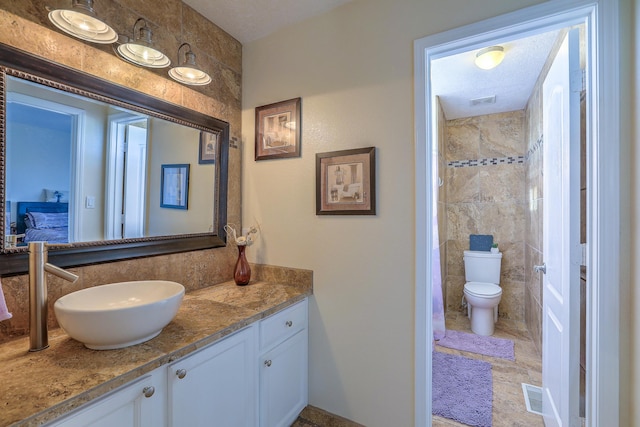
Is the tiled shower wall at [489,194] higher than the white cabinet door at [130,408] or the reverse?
higher

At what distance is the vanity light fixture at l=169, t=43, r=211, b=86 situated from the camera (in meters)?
1.37

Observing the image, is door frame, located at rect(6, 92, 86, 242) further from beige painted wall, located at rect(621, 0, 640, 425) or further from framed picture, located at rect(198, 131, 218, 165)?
beige painted wall, located at rect(621, 0, 640, 425)

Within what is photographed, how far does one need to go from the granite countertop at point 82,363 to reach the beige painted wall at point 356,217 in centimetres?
51

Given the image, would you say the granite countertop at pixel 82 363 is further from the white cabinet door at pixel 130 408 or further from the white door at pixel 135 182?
the white door at pixel 135 182

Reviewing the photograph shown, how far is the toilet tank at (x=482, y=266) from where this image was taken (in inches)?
124

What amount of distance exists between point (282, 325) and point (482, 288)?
2398 millimetres

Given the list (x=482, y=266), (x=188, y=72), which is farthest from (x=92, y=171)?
(x=482, y=266)

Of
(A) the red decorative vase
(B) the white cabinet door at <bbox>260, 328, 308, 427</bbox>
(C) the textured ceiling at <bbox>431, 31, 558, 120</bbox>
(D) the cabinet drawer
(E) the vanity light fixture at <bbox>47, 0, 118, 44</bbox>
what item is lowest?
(B) the white cabinet door at <bbox>260, 328, 308, 427</bbox>

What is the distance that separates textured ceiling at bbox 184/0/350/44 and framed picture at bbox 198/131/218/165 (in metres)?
0.73

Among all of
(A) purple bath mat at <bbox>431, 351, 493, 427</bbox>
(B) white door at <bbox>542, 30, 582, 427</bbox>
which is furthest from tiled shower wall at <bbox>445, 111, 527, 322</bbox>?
(B) white door at <bbox>542, 30, 582, 427</bbox>

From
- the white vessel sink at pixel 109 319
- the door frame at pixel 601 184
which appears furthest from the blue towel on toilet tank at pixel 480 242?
the white vessel sink at pixel 109 319

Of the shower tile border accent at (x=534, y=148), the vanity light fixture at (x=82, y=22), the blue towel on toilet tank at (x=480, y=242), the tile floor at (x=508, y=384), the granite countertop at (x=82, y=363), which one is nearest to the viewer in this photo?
the granite countertop at (x=82, y=363)

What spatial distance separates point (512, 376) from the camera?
2.16 metres

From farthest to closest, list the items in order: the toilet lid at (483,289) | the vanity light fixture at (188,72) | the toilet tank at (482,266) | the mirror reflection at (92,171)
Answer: the toilet tank at (482,266)
the toilet lid at (483,289)
the vanity light fixture at (188,72)
the mirror reflection at (92,171)
